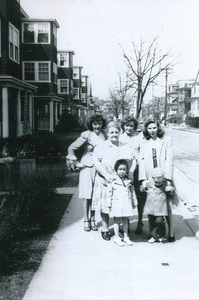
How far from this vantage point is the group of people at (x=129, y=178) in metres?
4.91

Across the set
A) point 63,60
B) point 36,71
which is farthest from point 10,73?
point 63,60

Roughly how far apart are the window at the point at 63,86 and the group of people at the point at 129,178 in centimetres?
3869

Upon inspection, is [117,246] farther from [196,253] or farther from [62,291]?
[62,291]

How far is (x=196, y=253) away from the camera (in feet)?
15.1

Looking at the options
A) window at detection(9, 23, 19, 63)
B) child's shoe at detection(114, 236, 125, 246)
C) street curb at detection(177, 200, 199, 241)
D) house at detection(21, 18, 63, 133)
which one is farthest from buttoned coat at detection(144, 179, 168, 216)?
house at detection(21, 18, 63, 133)

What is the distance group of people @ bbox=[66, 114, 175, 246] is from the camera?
491cm

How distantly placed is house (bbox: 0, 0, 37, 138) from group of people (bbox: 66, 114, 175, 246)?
13.4m

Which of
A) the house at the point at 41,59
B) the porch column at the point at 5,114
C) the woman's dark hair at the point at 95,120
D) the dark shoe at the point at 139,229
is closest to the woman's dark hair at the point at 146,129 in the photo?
the woman's dark hair at the point at 95,120

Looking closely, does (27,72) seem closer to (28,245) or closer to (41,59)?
(41,59)

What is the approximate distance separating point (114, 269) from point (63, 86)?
4091 centimetres

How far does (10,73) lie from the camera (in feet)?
61.5

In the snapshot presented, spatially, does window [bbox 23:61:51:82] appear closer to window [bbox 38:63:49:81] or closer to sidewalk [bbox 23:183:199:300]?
window [bbox 38:63:49:81]

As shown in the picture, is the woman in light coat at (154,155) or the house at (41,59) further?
the house at (41,59)

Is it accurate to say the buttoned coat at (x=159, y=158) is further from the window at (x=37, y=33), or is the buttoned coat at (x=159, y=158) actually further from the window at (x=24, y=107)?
the window at (x=37, y=33)
